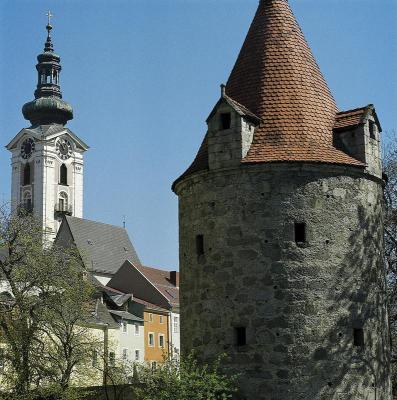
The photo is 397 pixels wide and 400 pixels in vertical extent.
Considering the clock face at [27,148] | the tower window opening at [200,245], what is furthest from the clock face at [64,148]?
the tower window opening at [200,245]

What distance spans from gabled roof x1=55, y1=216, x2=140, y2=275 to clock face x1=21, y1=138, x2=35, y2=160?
74.0ft

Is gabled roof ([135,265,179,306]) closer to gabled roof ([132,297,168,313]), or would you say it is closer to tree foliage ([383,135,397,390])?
gabled roof ([132,297,168,313])

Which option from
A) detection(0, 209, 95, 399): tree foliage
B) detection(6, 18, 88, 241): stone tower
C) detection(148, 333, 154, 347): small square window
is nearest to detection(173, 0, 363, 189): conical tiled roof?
detection(0, 209, 95, 399): tree foliage

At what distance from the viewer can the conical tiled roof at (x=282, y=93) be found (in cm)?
1875

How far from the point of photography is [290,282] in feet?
58.1

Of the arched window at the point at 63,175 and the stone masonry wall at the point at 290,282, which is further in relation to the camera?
the arched window at the point at 63,175

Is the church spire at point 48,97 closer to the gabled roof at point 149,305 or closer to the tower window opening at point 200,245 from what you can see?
the gabled roof at point 149,305

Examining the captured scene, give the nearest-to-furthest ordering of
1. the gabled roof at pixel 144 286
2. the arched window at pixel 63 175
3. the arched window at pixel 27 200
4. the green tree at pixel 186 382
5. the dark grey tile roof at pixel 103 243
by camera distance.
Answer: the green tree at pixel 186 382 < the gabled roof at pixel 144 286 < the dark grey tile roof at pixel 103 243 < the arched window at pixel 27 200 < the arched window at pixel 63 175

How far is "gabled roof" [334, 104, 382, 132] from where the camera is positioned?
19314 mm

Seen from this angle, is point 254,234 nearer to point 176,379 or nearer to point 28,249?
point 176,379

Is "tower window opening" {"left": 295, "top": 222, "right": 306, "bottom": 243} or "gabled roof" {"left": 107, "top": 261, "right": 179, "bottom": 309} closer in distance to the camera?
"tower window opening" {"left": 295, "top": 222, "right": 306, "bottom": 243}

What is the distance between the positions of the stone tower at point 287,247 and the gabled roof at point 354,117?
0.05m

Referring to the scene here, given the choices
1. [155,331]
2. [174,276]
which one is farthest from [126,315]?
[174,276]

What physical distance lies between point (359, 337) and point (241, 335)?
2.59 m
